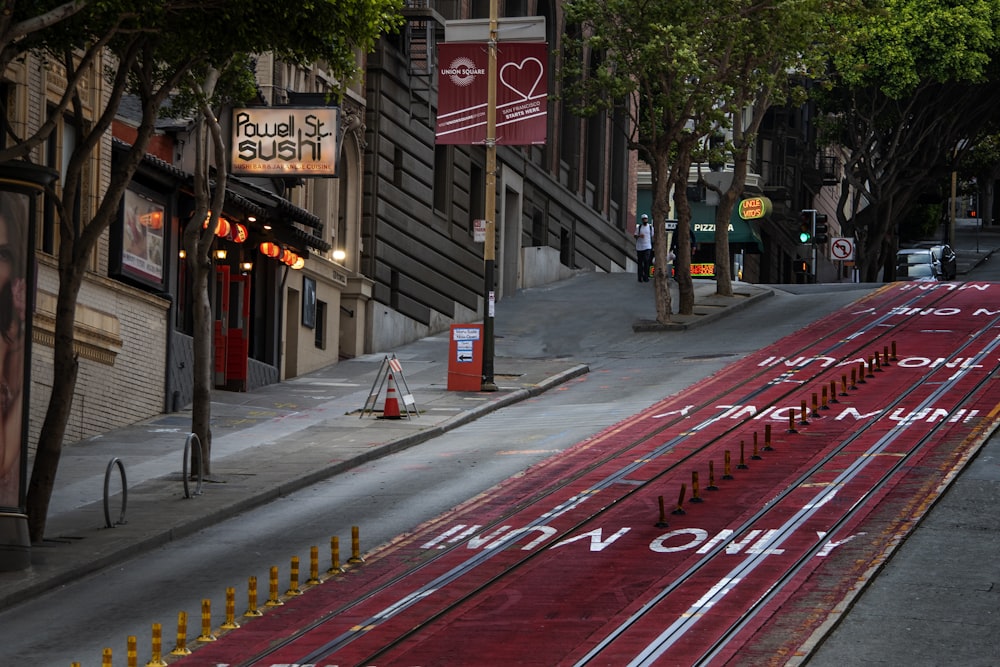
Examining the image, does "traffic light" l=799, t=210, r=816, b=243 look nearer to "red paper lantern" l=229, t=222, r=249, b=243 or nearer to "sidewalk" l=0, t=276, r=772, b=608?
"sidewalk" l=0, t=276, r=772, b=608

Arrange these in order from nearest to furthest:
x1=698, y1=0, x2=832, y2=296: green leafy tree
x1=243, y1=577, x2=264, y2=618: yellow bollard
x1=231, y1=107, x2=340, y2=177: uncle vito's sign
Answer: x1=243, y1=577, x2=264, y2=618: yellow bollard
x1=231, y1=107, x2=340, y2=177: uncle vito's sign
x1=698, y1=0, x2=832, y2=296: green leafy tree

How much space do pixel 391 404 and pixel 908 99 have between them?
38539 millimetres

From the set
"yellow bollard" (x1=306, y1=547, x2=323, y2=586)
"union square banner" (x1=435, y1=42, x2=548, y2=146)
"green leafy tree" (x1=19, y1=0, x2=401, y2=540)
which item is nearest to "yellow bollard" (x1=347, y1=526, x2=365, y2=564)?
"yellow bollard" (x1=306, y1=547, x2=323, y2=586)

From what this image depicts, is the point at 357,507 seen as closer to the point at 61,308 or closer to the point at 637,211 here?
the point at 61,308

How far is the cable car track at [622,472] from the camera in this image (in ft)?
53.4

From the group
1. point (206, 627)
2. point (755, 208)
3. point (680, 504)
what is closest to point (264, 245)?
point (680, 504)

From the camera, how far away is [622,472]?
24.9m

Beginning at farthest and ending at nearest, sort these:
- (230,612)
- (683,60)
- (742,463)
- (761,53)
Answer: (761,53) → (683,60) → (742,463) → (230,612)

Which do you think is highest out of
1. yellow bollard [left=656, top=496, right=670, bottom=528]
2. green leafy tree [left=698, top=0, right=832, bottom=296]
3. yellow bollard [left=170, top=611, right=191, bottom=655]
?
green leafy tree [left=698, top=0, right=832, bottom=296]

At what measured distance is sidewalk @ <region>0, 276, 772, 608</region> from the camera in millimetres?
20578

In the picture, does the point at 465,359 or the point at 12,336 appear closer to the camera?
the point at 12,336

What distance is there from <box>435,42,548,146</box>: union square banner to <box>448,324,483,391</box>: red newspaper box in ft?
13.6

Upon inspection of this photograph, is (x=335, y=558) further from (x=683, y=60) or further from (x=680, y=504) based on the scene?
(x=683, y=60)

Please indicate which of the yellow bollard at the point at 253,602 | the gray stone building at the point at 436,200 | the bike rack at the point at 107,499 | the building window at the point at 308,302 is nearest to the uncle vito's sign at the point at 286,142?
the building window at the point at 308,302
